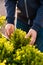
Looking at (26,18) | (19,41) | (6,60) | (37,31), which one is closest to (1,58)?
(6,60)

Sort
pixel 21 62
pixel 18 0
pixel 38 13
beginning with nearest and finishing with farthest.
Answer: pixel 21 62 < pixel 38 13 < pixel 18 0

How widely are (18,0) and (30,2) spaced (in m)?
0.23

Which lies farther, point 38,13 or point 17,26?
point 17,26

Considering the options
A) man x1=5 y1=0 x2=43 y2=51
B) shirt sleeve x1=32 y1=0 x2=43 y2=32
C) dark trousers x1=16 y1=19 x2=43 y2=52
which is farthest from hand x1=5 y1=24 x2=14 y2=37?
shirt sleeve x1=32 y1=0 x2=43 y2=32

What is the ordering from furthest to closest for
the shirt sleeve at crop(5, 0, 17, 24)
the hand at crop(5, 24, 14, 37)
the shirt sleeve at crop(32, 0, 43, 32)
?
the shirt sleeve at crop(5, 0, 17, 24) → the hand at crop(5, 24, 14, 37) → the shirt sleeve at crop(32, 0, 43, 32)

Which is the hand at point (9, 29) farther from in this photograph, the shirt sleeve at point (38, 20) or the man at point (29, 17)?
the shirt sleeve at point (38, 20)

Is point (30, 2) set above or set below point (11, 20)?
above

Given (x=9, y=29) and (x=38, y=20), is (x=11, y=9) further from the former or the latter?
(x=38, y=20)

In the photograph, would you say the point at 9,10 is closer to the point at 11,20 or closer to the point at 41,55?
the point at 11,20

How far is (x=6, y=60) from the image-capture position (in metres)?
2.24

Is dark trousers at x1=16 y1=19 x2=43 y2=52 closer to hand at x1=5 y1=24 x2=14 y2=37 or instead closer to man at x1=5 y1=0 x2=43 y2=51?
man at x1=5 y1=0 x2=43 y2=51

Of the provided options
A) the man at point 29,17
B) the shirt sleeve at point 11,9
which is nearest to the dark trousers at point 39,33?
the man at point 29,17

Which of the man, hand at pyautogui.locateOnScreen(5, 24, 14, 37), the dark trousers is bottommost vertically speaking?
the dark trousers

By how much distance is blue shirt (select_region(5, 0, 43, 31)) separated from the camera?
110 inches
